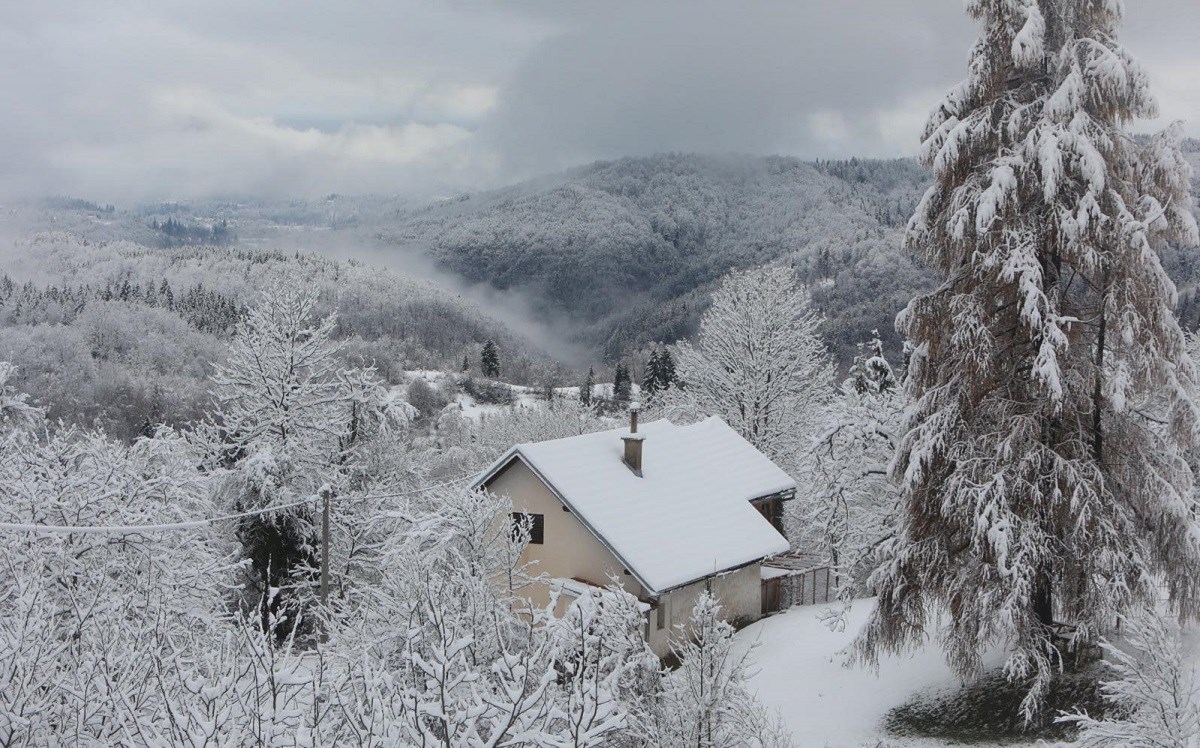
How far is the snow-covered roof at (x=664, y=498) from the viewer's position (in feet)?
69.1

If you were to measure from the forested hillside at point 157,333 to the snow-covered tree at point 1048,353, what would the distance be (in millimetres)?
27669

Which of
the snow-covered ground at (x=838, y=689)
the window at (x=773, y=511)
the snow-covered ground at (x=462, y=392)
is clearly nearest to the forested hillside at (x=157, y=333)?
the snow-covered ground at (x=462, y=392)

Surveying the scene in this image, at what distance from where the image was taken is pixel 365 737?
20.4 ft

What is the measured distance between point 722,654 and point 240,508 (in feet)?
62.3

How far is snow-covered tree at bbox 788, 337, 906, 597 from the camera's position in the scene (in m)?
22.1

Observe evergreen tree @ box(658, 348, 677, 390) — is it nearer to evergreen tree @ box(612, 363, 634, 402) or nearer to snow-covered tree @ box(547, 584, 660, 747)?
evergreen tree @ box(612, 363, 634, 402)

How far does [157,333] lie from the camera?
122062 mm

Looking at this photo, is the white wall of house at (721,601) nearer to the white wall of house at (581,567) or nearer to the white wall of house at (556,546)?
the white wall of house at (581,567)

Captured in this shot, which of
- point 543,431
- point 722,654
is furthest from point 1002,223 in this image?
point 543,431

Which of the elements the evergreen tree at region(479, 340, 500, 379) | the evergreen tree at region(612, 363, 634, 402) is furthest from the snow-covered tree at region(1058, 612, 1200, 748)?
the evergreen tree at region(479, 340, 500, 379)

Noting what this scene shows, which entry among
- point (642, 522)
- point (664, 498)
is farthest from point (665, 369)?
point (642, 522)

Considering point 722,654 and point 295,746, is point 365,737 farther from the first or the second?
point 722,654

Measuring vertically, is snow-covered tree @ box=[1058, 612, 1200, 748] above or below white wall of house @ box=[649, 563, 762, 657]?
above

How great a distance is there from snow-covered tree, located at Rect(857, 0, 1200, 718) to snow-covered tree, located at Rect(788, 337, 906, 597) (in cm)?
681
